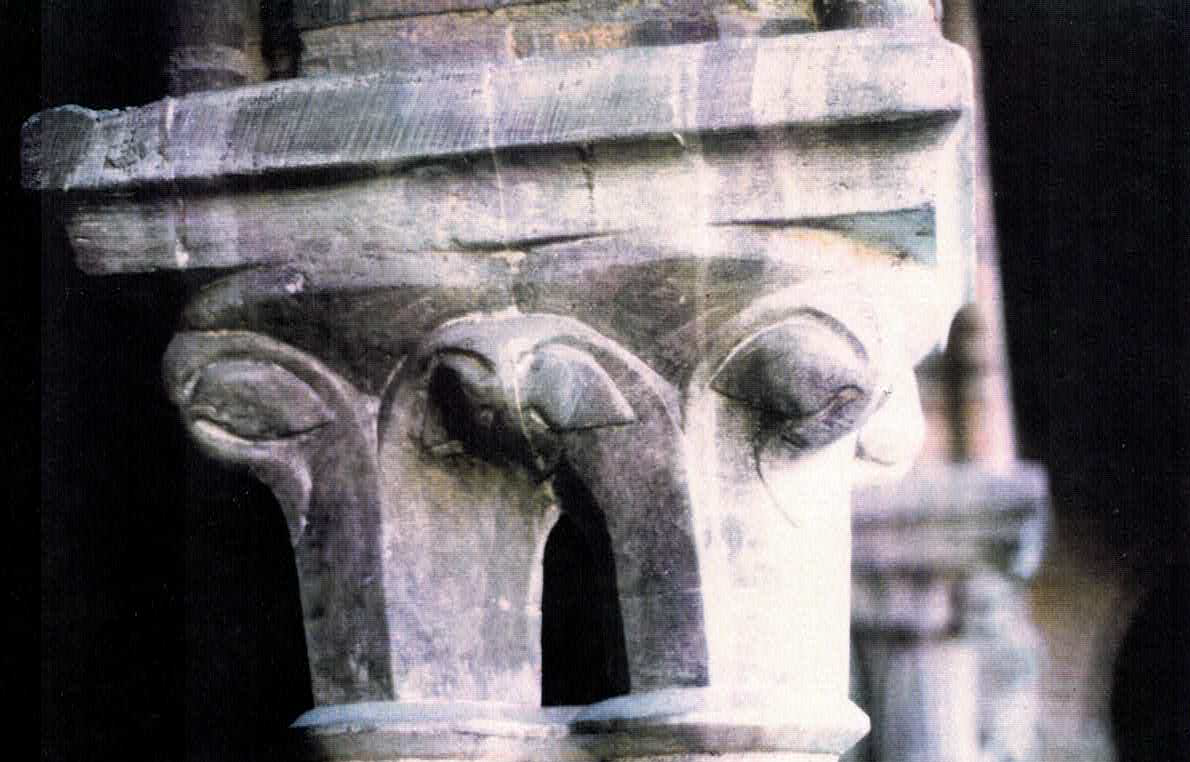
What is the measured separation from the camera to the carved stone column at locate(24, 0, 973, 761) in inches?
76.7

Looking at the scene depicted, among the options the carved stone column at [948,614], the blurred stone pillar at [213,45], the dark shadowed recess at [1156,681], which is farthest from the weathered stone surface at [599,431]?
the dark shadowed recess at [1156,681]

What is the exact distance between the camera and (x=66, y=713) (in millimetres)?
3029

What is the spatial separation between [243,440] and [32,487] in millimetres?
1226

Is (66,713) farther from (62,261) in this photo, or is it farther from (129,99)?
(129,99)

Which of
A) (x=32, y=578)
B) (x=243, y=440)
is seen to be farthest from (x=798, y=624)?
(x=32, y=578)

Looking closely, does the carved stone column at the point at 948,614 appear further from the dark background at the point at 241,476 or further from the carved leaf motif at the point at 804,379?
the carved leaf motif at the point at 804,379

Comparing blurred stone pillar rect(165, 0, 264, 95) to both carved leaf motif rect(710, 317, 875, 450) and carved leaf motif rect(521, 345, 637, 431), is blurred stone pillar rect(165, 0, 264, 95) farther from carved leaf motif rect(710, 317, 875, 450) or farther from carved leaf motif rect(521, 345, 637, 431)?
carved leaf motif rect(710, 317, 875, 450)

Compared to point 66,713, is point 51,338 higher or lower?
higher

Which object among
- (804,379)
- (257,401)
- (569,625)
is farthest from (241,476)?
(804,379)

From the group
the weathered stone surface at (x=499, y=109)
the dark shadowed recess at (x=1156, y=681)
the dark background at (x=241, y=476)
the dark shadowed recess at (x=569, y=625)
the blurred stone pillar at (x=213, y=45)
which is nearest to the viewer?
the weathered stone surface at (x=499, y=109)

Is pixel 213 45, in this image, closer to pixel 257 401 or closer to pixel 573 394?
pixel 257 401

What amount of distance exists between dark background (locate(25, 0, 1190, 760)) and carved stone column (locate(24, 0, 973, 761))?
13cm

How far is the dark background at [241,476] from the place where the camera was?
2.79m

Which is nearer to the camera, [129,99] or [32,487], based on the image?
[129,99]
